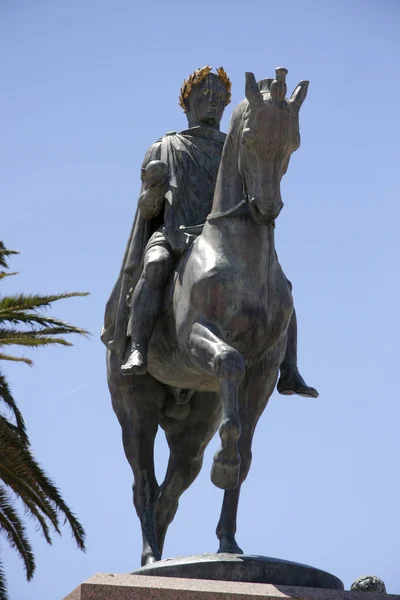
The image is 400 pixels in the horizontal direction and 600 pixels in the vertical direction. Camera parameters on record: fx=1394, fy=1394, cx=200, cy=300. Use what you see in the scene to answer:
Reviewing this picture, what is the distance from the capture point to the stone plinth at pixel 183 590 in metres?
9.99

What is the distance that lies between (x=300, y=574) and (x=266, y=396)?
1918 mm

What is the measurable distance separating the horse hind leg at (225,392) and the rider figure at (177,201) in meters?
0.89

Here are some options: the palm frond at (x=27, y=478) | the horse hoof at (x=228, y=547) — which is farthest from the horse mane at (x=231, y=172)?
the palm frond at (x=27, y=478)

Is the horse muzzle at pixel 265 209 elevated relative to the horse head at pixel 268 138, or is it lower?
lower

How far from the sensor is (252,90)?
11641 mm

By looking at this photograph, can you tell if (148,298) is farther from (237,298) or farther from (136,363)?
(237,298)

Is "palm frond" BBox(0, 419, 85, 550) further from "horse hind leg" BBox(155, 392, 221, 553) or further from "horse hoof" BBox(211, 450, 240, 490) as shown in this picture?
"horse hoof" BBox(211, 450, 240, 490)

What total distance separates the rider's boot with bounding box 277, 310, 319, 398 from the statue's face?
2203mm

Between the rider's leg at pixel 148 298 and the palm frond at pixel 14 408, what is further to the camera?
the palm frond at pixel 14 408

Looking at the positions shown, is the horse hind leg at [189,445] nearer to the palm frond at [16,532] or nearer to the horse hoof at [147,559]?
the horse hoof at [147,559]

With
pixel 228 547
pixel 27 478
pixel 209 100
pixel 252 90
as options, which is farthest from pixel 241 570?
pixel 27 478

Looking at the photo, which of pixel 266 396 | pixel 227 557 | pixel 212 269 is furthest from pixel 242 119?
pixel 227 557

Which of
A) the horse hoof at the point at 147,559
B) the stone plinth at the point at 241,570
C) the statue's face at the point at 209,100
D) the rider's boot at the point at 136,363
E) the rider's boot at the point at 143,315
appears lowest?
the stone plinth at the point at 241,570

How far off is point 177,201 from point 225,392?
8.43 ft
